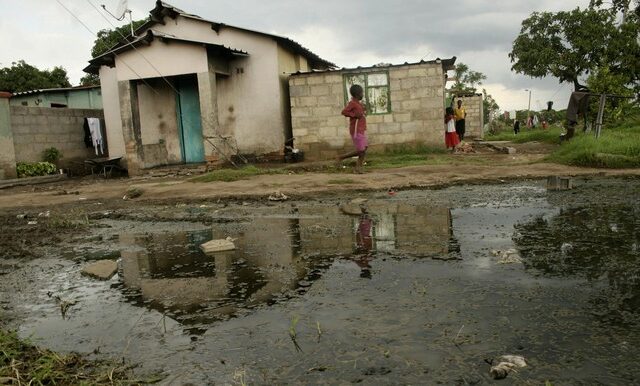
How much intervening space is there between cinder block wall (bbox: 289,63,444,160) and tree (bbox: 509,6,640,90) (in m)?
14.1

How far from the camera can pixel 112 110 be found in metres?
16.2

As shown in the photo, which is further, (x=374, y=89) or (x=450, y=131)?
(x=450, y=131)

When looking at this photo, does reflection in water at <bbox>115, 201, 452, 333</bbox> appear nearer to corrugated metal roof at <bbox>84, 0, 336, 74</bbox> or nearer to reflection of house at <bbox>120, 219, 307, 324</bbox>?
reflection of house at <bbox>120, 219, 307, 324</bbox>

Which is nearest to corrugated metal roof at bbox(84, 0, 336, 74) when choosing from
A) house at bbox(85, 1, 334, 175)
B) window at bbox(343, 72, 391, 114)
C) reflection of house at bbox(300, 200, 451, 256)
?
house at bbox(85, 1, 334, 175)

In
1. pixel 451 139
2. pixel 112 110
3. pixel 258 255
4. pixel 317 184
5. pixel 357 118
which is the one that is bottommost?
pixel 258 255

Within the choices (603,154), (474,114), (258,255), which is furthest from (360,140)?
(474,114)

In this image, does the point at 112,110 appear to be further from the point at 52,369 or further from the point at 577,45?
the point at 577,45

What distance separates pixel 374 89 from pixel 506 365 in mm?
12479

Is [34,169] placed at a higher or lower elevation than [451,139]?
lower

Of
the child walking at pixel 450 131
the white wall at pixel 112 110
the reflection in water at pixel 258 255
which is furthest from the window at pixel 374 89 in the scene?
the reflection in water at pixel 258 255

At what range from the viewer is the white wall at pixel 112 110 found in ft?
52.2

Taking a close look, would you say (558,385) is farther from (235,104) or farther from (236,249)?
(235,104)

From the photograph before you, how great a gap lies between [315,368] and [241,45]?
537 inches

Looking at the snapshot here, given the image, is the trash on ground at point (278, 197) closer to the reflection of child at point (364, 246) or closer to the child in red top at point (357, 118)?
the reflection of child at point (364, 246)
